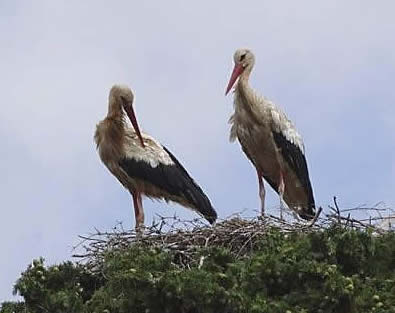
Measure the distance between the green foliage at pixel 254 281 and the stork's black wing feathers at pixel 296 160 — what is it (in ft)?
10.8

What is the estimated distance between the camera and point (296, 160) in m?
14.1

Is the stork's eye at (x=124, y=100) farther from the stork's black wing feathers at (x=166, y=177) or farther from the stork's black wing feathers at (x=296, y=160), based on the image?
the stork's black wing feathers at (x=296, y=160)

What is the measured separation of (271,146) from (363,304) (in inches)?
191

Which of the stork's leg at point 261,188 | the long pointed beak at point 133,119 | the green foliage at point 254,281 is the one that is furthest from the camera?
the long pointed beak at point 133,119

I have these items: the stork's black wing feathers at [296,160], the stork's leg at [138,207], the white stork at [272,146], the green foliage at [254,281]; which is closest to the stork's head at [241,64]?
the white stork at [272,146]

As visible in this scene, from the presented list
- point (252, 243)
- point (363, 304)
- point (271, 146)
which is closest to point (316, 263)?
point (363, 304)

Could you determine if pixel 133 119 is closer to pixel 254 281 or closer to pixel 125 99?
pixel 125 99

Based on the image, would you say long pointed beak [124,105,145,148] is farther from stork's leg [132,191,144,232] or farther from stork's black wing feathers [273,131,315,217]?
stork's black wing feathers [273,131,315,217]

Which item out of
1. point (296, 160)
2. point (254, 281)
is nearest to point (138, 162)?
point (296, 160)

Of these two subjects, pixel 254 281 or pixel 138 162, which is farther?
pixel 138 162

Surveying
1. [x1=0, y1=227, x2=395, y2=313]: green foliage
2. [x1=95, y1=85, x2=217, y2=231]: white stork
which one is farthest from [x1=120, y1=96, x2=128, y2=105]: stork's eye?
[x1=0, y1=227, x2=395, y2=313]: green foliage

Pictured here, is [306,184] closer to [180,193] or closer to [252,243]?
[180,193]

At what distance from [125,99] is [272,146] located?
5.09ft

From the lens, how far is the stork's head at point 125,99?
14422mm
